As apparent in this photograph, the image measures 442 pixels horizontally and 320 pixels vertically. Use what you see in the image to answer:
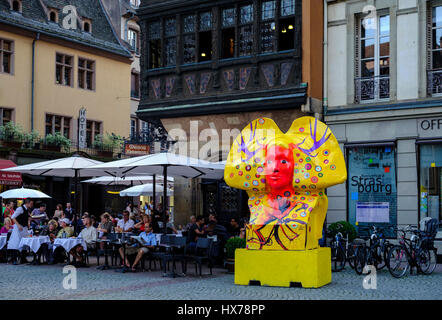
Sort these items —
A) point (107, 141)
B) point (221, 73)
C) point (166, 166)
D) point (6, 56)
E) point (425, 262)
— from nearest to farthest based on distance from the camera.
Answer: point (425, 262)
point (166, 166)
point (221, 73)
point (6, 56)
point (107, 141)

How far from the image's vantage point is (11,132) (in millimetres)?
30281

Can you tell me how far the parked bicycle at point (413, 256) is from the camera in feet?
45.8

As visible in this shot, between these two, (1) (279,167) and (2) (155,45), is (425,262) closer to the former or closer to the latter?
(1) (279,167)

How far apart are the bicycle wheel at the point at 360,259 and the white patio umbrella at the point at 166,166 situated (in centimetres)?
412

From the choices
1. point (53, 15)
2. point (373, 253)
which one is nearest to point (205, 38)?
point (373, 253)

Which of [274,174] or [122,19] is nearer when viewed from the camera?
[274,174]

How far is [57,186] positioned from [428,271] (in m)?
22.6

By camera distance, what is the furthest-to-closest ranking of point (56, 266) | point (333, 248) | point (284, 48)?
1. point (284, 48)
2. point (56, 266)
3. point (333, 248)

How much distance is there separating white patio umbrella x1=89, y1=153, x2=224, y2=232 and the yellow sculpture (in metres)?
2.74

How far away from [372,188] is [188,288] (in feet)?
26.0

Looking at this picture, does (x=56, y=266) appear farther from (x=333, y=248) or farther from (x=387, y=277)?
(x=387, y=277)

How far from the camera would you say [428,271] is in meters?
14.7

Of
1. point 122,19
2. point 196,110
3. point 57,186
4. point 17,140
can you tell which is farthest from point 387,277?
point 122,19

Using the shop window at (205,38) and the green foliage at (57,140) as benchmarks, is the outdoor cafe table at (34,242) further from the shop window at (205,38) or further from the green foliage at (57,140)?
the green foliage at (57,140)
